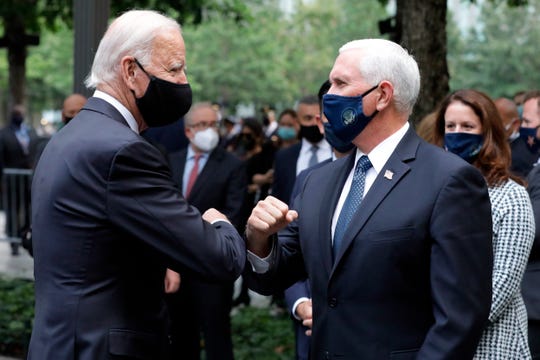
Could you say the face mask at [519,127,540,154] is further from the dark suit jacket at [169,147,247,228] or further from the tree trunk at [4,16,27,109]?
the tree trunk at [4,16,27,109]

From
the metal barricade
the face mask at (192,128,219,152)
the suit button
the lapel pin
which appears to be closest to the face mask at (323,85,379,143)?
the lapel pin

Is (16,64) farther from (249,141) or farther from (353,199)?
(353,199)

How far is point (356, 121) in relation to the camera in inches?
133

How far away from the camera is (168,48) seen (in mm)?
3414

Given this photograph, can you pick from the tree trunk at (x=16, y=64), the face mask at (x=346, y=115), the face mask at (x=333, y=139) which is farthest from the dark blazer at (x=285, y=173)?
the tree trunk at (x=16, y=64)

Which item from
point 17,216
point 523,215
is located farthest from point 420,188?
point 17,216

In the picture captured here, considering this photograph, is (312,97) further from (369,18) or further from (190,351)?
(369,18)

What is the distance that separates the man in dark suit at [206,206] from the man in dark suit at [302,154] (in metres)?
0.44

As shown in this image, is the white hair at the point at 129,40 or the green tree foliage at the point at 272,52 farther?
the green tree foliage at the point at 272,52

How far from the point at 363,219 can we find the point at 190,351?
4.53 m

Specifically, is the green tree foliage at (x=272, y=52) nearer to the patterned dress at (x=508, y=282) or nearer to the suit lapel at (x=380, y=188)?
the patterned dress at (x=508, y=282)

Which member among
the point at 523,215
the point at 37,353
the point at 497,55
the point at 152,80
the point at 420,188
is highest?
the point at 152,80

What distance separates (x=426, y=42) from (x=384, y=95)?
4.78 m

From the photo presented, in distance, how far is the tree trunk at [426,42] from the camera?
7.94 meters
